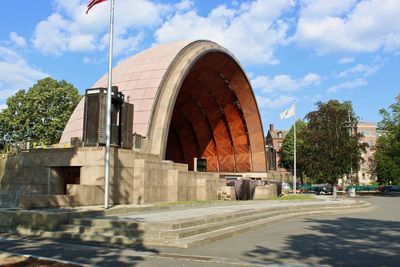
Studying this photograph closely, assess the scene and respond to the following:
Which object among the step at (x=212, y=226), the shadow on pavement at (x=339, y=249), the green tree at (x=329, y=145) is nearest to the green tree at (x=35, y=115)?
the green tree at (x=329, y=145)

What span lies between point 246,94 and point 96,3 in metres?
32.1

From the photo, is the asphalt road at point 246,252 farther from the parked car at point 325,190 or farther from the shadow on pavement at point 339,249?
the parked car at point 325,190

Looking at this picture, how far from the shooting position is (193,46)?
3494 centimetres

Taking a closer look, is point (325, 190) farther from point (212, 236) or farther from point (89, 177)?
point (212, 236)

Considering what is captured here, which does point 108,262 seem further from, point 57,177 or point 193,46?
point 193,46

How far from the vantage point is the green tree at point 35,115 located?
5497 centimetres

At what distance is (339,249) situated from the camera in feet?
33.4

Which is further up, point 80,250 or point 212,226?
point 212,226

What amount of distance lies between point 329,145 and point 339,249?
3933cm

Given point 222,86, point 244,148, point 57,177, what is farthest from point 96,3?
point 244,148

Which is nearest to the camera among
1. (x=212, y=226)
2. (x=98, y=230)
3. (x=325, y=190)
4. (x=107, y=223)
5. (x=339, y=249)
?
(x=339, y=249)

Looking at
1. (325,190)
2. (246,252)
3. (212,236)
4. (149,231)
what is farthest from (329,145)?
(246,252)

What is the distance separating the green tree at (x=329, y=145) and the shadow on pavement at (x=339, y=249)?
34.9 metres

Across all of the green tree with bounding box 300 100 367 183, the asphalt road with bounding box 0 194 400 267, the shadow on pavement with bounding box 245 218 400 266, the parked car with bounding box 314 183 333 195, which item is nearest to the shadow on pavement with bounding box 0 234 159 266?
the asphalt road with bounding box 0 194 400 267
